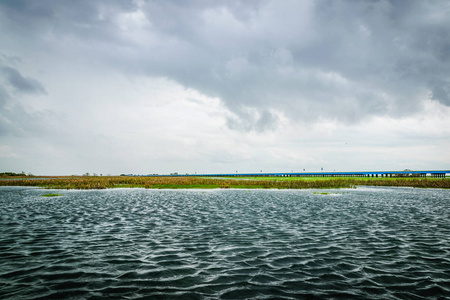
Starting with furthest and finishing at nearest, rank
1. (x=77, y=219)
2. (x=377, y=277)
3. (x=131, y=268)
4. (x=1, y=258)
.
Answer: (x=77, y=219) < (x=1, y=258) < (x=131, y=268) < (x=377, y=277)

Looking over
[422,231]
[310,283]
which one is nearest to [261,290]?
[310,283]

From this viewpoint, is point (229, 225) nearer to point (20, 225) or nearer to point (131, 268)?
point (131, 268)

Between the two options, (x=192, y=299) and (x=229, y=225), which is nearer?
(x=192, y=299)

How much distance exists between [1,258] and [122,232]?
21.7ft

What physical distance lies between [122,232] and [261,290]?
1217 centimetres

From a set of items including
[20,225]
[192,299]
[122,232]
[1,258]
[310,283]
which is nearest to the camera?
[192,299]

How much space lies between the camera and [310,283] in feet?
32.3

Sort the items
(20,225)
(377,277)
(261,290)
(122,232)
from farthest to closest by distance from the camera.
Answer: (20,225), (122,232), (377,277), (261,290)

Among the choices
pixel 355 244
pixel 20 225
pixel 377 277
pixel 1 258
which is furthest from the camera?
pixel 20 225

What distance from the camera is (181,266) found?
38.1 ft

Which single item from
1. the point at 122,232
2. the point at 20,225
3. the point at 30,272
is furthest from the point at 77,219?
the point at 30,272

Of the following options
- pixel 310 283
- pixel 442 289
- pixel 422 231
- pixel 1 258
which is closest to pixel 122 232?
A: pixel 1 258

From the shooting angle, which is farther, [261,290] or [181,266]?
[181,266]

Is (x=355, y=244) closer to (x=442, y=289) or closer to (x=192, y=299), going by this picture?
(x=442, y=289)
